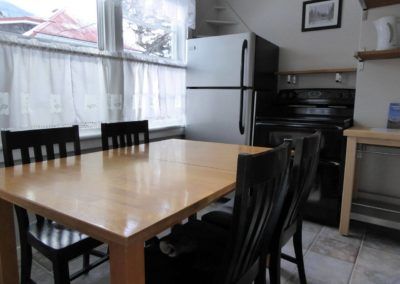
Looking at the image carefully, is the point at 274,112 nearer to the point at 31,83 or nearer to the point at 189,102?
the point at 189,102

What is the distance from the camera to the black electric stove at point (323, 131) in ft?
7.65

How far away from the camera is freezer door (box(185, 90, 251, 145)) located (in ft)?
9.33

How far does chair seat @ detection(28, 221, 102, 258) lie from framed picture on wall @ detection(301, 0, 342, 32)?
299 centimetres

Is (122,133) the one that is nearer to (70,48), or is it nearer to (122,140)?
(122,140)

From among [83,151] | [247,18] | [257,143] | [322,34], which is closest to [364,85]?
[322,34]

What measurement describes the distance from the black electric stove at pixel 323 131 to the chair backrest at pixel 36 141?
1714 millimetres

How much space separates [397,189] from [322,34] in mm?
1703

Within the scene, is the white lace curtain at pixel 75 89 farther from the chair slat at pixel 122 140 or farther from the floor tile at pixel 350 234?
the floor tile at pixel 350 234

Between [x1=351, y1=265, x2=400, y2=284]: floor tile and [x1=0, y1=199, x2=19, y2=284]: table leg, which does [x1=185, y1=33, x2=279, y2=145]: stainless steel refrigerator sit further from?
[x1=0, y1=199, x2=19, y2=284]: table leg

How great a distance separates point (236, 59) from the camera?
9.13ft

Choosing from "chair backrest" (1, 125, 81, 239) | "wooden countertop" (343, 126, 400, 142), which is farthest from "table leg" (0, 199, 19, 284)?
"wooden countertop" (343, 126, 400, 142)

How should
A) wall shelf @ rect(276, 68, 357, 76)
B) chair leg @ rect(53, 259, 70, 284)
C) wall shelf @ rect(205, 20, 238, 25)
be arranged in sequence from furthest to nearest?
1. wall shelf @ rect(205, 20, 238, 25)
2. wall shelf @ rect(276, 68, 357, 76)
3. chair leg @ rect(53, 259, 70, 284)

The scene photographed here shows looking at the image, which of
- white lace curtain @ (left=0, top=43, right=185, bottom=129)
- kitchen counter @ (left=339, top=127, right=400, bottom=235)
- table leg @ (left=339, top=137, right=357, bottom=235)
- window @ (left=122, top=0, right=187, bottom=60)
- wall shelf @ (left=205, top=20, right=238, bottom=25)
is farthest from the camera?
wall shelf @ (left=205, top=20, right=238, bottom=25)

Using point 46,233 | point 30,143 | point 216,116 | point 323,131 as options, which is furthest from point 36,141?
point 323,131
